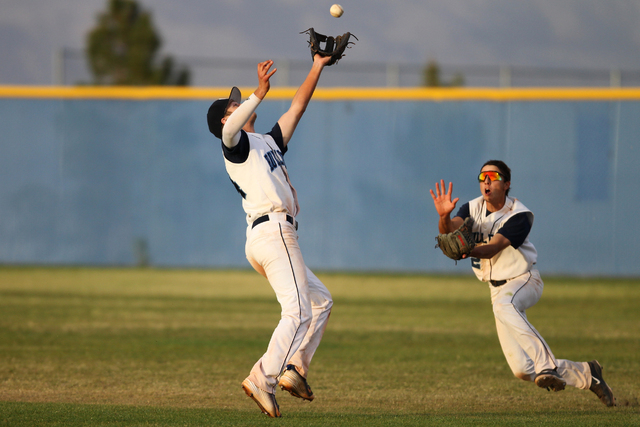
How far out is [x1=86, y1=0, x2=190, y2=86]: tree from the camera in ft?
104

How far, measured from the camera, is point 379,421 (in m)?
4.71

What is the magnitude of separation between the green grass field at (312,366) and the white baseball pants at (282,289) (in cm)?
35

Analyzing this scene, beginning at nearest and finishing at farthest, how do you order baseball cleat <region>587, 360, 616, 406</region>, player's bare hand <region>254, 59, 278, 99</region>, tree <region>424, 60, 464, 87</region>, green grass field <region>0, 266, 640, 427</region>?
1. player's bare hand <region>254, 59, 278, 99</region>
2. green grass field <region>0, 266, 640, 427</region>
3. baseball cleat <region>587, 360, 616, 406</region>
4. tree <region>424, 60, 464, 87</region>

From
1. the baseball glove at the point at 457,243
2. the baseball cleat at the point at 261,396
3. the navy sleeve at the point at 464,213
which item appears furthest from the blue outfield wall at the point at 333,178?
the baseball cleat at the point at 261,396

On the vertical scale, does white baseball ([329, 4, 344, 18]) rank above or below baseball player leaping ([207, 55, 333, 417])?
above

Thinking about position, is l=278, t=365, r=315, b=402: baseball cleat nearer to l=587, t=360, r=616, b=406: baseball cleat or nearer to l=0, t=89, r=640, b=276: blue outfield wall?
l=587, t=360, r=616, b=406: baseball cleat

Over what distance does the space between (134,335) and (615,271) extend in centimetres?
1223

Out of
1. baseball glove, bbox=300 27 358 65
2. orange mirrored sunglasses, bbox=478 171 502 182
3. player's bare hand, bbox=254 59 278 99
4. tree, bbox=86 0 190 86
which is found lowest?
orange mirrored sunglasses, bbox=478 171 502 182

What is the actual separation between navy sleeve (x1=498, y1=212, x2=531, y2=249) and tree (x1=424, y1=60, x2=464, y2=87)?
13.9 m

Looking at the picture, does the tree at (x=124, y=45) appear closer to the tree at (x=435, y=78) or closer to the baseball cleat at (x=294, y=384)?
the tree at (x=435, y=78)

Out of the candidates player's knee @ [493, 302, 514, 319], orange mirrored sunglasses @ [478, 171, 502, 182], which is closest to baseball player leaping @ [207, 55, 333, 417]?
player's knee @ [493, 302, 514, 319]

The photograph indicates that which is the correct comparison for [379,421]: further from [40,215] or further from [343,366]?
[40,215]

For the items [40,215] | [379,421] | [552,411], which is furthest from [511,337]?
[40,215]

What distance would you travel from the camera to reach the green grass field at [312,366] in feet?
16.5
